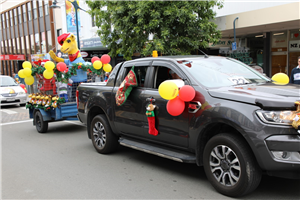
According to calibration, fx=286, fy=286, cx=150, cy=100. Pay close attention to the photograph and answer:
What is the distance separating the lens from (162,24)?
11602mm

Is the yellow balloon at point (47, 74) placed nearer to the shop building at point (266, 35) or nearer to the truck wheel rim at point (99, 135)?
the truck wheel rim at point (99, 135)

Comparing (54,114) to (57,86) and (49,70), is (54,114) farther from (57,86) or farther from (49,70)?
(49,70)

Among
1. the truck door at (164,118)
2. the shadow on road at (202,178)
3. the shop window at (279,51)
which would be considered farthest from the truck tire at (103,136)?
the shop window at (279,51)

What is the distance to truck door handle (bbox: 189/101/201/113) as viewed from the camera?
4020 millimetres

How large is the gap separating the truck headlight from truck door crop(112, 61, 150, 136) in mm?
2142

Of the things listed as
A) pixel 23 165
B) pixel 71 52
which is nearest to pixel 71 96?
pixel 71 52

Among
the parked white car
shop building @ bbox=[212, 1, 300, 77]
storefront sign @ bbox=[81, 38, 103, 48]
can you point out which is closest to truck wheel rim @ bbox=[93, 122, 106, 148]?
shop building @ bbox=[212, 1, 300, 77]

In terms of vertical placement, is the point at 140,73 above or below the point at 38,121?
above

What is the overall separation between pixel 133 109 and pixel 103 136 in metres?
1.27

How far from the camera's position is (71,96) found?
861cm

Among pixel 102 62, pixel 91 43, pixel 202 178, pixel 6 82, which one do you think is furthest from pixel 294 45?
pixel 6 82

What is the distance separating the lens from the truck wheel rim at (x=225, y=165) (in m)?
3.67

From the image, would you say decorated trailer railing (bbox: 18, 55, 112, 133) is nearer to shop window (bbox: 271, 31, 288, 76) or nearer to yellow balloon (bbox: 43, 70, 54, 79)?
yellow balloon (bbox: 43, 70, 54, 79)

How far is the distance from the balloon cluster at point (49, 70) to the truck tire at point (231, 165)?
5.31m
